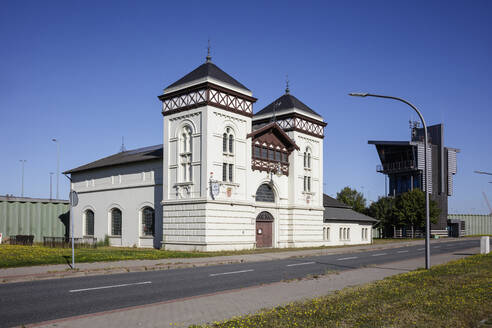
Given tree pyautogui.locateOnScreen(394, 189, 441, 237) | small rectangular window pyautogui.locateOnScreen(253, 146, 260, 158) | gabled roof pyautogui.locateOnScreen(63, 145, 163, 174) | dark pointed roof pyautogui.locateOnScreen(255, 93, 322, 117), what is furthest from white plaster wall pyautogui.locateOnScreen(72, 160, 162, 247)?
tree pyautogui.locateOnScreen(394, 189, 441, 237)

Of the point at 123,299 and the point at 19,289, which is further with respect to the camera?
the point at 19,289

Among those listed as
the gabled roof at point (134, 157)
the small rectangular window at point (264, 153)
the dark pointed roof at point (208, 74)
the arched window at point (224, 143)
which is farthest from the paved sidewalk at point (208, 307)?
the gabled roof at point (134, 157)

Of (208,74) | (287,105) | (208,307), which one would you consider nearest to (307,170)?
(287,105)

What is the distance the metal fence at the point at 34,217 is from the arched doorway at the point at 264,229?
21.2 meters

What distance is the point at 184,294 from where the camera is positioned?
452 inches

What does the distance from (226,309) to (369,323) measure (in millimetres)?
3021

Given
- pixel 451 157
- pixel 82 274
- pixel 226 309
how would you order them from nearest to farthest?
pixel 226 309, pixel 82 274, pixel 451 157

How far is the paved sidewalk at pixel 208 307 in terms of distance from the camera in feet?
26.4

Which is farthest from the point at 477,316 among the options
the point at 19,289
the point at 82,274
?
→ the point at 82,274

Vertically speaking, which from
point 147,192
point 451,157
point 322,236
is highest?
point 451,157

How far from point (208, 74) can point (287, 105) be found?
10141 mm

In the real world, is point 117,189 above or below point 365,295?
above

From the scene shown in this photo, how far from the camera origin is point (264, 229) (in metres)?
35.3

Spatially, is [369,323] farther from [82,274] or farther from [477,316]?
[82,274]
